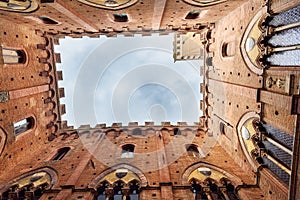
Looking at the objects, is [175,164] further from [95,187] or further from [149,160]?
[95,187]

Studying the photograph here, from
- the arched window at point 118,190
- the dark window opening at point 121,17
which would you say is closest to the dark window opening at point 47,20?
the dark window opening at point 121,17

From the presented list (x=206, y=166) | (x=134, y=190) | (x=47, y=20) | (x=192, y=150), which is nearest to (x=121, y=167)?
(x=134, y=190)

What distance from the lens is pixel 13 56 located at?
1457cm

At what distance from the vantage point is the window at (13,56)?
13655 millimetres

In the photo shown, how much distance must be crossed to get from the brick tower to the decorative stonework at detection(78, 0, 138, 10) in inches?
2.2

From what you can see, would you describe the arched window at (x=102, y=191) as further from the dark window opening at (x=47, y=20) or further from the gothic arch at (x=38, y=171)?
the dark window opening at (x=47, y=20)

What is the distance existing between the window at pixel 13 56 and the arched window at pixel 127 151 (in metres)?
9.11

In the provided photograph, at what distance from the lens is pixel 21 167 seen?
14.2m

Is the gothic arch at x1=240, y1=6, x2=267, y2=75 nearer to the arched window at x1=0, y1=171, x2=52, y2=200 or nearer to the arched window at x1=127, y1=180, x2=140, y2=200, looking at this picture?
the arched window at x1=127, y1=180, x2=140, y2=200

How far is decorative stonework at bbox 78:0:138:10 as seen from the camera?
12.7 metres

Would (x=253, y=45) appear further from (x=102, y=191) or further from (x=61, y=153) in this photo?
(x=61, y=153)

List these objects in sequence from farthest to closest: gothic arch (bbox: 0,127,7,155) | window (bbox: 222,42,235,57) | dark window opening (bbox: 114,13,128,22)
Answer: dark window opening (bbox: 114,13,128,22)
window (bbox: 222,42,235,57)
gothic arch (bbox: 0,127,7,155)

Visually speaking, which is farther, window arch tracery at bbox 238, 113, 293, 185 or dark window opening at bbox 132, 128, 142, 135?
dark window opening at bbox 132, 128, 142, 135

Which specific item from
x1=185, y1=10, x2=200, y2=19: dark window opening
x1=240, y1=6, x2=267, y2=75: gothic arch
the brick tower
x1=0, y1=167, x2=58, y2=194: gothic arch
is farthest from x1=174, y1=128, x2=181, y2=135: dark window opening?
x1=0, y1=167, x2=58, y2=194: gothic arch
